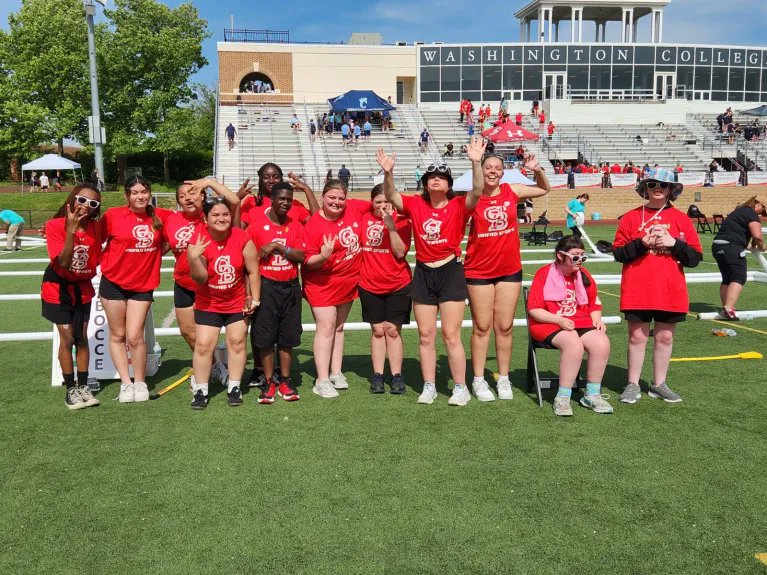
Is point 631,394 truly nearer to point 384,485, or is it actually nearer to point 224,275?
point 384,485

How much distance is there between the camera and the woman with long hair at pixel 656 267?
16.6 feet

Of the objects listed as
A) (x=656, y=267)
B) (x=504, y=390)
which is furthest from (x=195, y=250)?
(x=656, y=267)

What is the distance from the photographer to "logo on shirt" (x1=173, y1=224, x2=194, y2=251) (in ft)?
17.8

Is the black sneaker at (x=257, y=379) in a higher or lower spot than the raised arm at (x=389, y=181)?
lower

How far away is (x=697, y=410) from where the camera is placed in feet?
16.5

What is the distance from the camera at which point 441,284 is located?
517 centimetres

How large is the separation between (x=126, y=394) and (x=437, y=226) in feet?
9.38

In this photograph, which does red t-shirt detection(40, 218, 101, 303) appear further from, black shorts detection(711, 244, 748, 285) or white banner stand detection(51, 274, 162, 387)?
black shorts detection(711, 244, 748, 285)

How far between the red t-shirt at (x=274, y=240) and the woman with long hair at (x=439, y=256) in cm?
88

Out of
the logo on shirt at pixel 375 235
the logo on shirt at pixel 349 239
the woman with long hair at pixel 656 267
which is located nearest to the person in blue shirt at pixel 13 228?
the logo on shirt at pixel 349 239

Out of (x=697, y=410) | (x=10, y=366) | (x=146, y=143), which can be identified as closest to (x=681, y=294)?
(x=697, y=410)

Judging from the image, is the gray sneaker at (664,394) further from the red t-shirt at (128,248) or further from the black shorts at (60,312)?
the black shorts at (60,312)

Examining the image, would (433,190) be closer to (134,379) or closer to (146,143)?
(134,379)

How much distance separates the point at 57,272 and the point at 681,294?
482 centimetres
